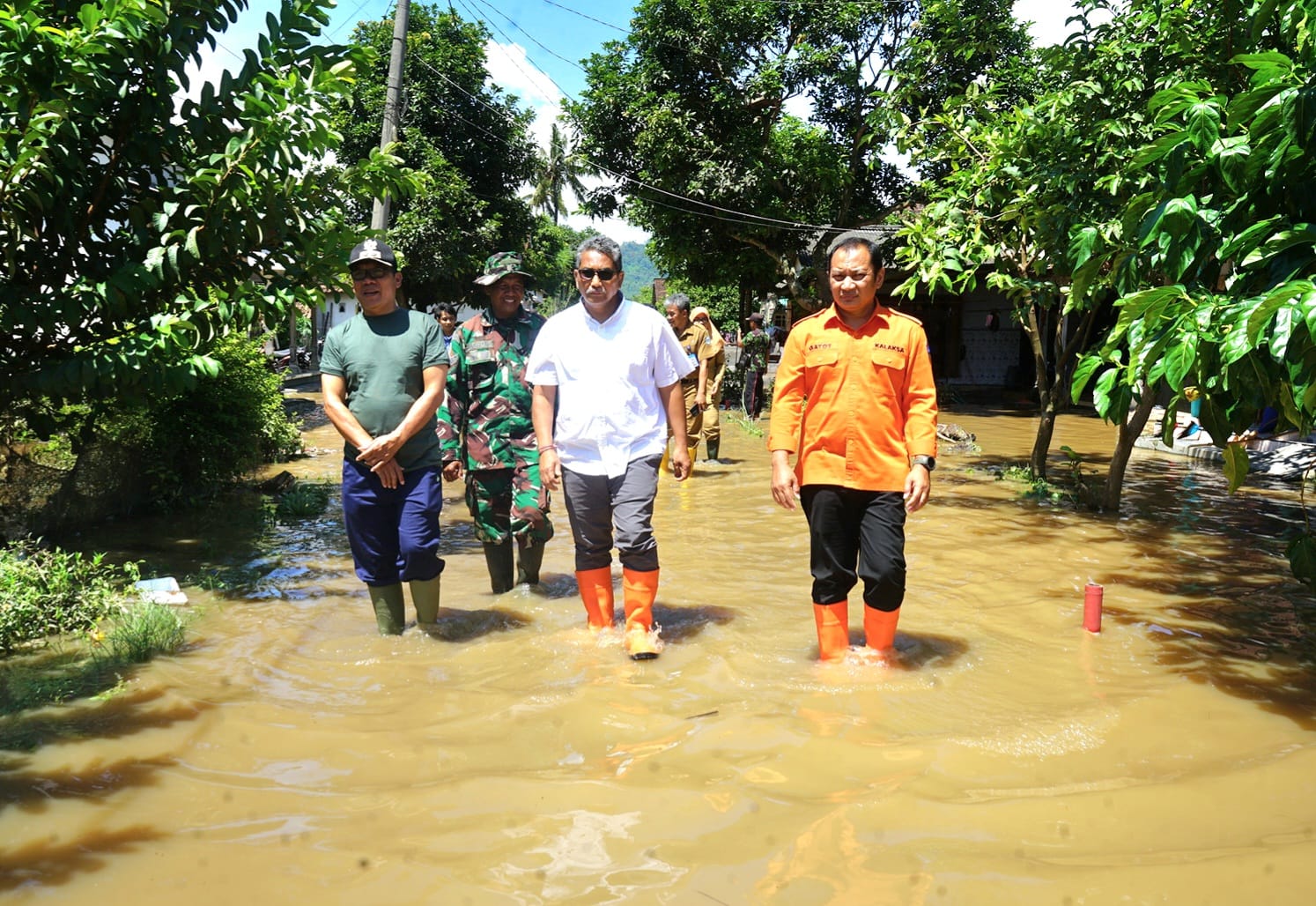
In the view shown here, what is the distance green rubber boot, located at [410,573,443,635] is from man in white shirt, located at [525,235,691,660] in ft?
2.48

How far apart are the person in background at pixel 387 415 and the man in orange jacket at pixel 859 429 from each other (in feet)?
5.60

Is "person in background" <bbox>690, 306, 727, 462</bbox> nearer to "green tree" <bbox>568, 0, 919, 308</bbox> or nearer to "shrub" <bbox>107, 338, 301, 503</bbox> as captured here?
"shrub" <bbox>107, 338, 301, 503</bbox>

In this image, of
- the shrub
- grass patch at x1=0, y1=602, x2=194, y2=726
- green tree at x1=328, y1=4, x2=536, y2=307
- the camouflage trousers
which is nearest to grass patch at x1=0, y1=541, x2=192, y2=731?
grass patch at x1=0, y1=602, x2=194, y2=726

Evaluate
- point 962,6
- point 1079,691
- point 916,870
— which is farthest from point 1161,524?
point 962,6

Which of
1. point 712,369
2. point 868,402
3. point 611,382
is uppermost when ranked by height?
point 712,369

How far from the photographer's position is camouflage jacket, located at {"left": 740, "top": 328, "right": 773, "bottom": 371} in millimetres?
19156

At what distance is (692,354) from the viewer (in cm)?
1080

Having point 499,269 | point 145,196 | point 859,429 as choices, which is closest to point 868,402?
point 859,429

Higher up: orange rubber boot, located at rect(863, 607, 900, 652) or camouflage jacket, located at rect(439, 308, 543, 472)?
camouflage jacket, located at rect(439, 308, 543, 472)

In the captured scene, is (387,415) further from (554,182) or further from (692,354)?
(554,182)

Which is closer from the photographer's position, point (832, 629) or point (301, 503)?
point (832, 629)

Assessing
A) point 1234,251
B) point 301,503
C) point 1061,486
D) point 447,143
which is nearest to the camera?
point 1234,251

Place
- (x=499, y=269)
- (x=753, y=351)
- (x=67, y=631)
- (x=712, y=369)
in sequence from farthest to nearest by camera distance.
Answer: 1. (x=753, y=351)
2. (x=712, y=369)
3. (x=499, y=269)
4. (x=67, y=631)

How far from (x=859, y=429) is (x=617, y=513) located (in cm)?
122
